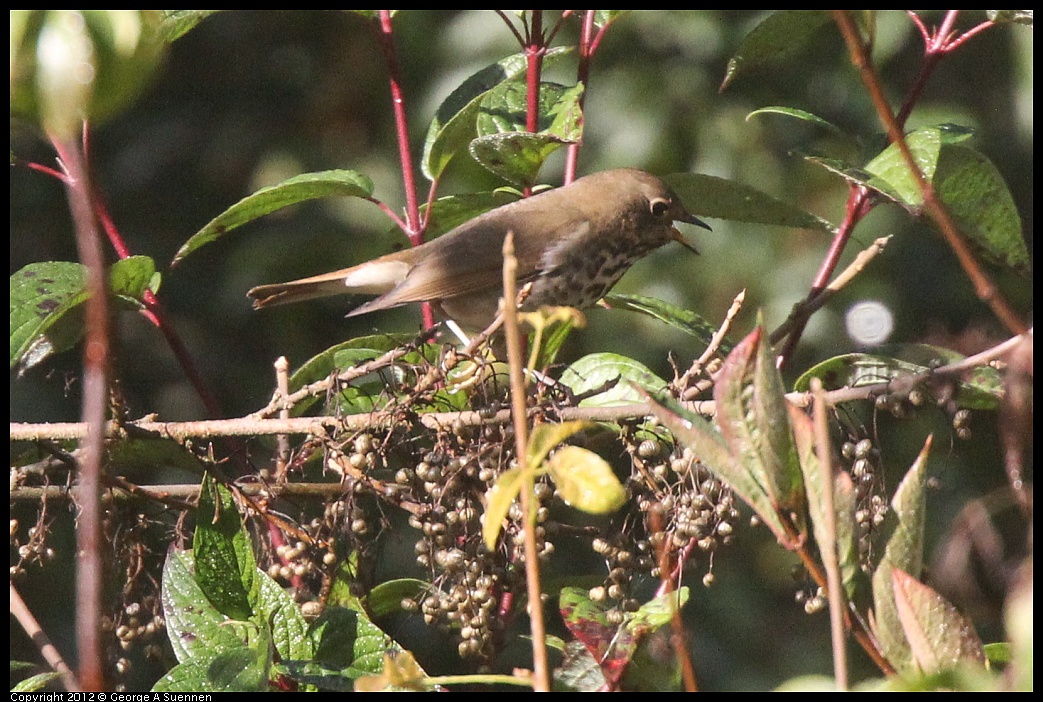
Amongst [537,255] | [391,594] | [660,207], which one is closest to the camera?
[391,594]

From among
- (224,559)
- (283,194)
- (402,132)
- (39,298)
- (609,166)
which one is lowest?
(224,559)

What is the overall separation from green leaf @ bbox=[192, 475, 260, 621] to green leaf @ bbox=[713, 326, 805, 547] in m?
0.70

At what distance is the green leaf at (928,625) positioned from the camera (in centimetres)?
77

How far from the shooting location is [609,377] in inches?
68.6

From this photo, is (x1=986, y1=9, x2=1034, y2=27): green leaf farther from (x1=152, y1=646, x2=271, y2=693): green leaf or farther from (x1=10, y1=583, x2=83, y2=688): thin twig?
(x1=10, y1=583, x2=83, y2=688): thin twig

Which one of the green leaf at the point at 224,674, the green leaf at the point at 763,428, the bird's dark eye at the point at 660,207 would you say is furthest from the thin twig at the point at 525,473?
the bird's dark eye at the point at 660,207

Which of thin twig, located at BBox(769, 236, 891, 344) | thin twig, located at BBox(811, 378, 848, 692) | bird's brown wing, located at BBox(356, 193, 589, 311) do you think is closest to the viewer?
thin twig, located at BBox(811, 378, 848, 692)

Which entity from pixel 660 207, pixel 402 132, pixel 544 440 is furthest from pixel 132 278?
pixel 660 207

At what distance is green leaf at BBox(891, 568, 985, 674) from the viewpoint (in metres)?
0.77

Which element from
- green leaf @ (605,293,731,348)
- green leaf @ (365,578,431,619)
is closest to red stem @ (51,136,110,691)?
green leaf @ (365,578,431,619)

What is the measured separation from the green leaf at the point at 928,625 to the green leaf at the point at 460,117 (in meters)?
1.11

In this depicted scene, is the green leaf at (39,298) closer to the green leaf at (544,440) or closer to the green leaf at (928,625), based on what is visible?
the green leaf at (544,440)

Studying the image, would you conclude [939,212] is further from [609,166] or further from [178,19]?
[609,166]

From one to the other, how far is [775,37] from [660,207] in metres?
1.24
